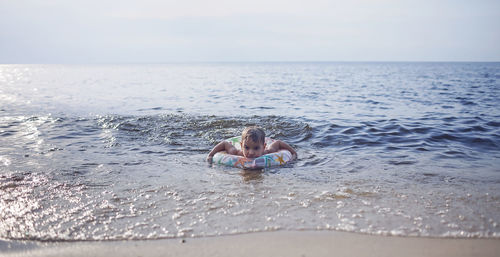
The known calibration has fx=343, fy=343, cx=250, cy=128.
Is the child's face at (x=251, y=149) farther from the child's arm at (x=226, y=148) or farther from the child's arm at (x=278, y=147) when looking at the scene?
the child's arm at (x=278, y=147)

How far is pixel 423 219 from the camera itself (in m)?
3.73

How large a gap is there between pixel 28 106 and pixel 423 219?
16042 millimetres

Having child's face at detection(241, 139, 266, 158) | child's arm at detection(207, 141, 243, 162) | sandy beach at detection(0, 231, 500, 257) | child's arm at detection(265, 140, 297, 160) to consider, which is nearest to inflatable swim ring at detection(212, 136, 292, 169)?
child's face at detection(241, 139, 266, 158)

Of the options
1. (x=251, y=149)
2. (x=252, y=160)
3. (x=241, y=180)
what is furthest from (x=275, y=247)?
(x=251, y=149)

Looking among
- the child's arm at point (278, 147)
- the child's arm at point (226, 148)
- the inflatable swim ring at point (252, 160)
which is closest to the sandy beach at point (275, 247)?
the inflatable swim ring at point (252, 160)

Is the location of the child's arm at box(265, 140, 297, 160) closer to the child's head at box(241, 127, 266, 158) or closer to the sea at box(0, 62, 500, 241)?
the sea at box(0, 62, 500, 241)

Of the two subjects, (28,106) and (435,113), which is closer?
(435,113)

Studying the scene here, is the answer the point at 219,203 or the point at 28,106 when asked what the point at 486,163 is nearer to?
the point at 219,203

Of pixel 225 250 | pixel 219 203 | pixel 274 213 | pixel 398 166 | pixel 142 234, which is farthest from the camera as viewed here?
pixel 398 166

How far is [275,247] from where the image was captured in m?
3.17

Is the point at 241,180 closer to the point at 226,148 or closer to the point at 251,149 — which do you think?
the point at 251,149

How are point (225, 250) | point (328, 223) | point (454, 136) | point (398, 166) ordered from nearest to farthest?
point (225, 250) → point (328, 223) → point (398, 166) → point (454, 136)

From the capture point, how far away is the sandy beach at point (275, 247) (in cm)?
306

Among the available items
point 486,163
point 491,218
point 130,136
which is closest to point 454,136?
point 486,163
